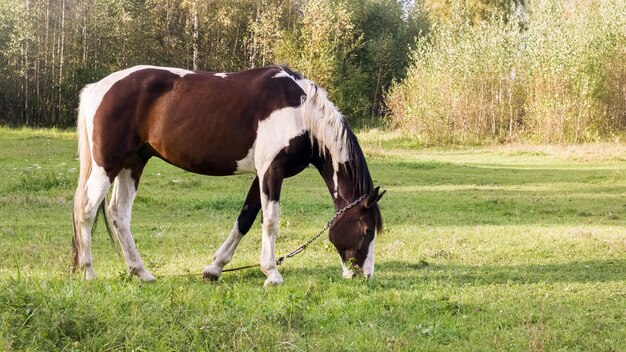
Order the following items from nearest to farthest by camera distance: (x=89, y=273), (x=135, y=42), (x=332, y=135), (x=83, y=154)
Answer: (x=89, y=273) → (x=332, y=135) → (x=83, y=154) → (x=135, y=42)

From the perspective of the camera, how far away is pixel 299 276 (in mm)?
6781

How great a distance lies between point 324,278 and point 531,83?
25596mm

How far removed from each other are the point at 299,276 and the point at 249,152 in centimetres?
137

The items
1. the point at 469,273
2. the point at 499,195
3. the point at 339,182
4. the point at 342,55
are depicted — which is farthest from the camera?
the point at 342,55

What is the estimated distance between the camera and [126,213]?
6.70 meters

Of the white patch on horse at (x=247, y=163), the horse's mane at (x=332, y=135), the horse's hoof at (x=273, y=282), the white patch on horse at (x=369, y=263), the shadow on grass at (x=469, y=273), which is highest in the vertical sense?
the horse's mane at (x=332, y=135)

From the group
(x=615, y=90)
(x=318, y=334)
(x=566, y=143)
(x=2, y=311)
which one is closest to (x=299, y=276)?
(x=318, y=334)

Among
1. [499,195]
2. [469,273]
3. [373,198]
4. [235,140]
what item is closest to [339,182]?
[373,198]

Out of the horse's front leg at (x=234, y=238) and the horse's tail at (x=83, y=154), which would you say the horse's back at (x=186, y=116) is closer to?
the horse's tail at (x=83, y=154)

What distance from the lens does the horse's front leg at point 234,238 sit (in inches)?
258

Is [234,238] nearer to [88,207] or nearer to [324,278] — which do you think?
[324,278]

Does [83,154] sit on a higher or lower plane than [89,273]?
higher

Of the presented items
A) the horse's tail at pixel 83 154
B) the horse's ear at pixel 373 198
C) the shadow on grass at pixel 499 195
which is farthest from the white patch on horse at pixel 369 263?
the shadow on grass at pixel 499 195

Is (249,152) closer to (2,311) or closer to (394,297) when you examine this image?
(394,297)
